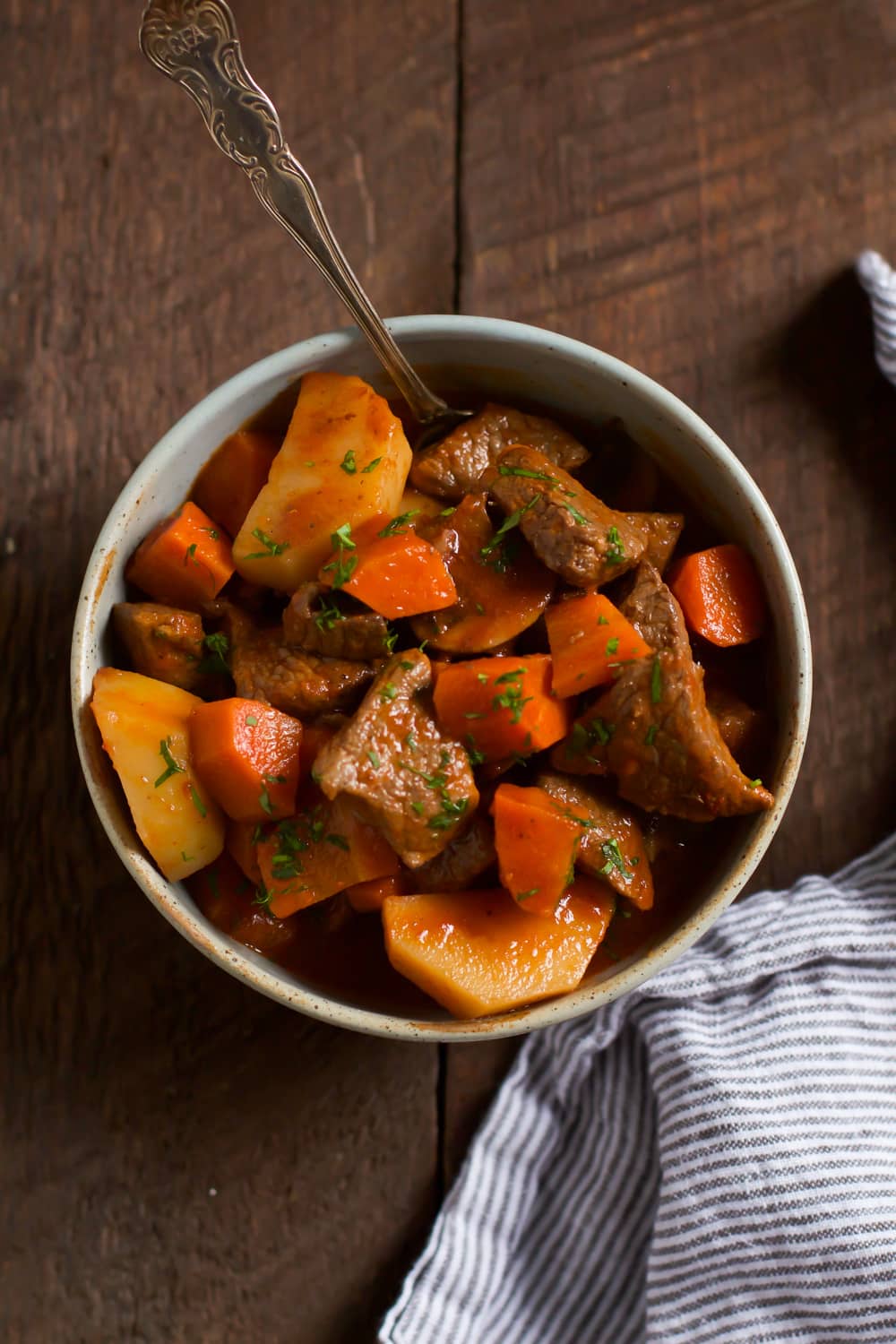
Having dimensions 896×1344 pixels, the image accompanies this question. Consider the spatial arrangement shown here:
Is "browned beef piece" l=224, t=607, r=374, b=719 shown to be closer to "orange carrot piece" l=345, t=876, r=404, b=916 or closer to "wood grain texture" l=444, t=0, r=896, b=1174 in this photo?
"orange carrot piece" l=345, t=876, r=404, b=916

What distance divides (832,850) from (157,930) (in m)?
1.44

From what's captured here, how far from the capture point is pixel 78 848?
2.49 meters

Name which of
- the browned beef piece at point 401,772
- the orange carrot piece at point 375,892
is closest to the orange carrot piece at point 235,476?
the browned beef piece at point 401,772

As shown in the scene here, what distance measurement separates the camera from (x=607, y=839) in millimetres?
1912

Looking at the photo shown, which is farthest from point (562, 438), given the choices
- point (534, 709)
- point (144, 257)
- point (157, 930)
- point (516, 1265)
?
point (516, 1265)

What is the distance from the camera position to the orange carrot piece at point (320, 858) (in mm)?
1901

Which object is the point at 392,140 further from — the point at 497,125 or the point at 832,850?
the point at 832,850

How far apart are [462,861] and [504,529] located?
0.55 meters

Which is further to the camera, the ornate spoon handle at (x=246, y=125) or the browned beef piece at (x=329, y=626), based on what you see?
the browned beef piece at (x=329, y=626)

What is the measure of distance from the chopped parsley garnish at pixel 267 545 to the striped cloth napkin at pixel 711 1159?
1.18 metres

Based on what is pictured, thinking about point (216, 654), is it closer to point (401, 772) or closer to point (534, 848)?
point (401, 772)

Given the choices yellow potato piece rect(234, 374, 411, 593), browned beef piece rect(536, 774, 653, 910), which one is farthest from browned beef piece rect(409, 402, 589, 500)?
browned beef piece rect(536, 774, 653, 910)

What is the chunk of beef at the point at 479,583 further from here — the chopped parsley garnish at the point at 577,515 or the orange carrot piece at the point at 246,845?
the orange carrot piece at the point at 246,845

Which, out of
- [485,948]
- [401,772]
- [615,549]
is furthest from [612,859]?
[615,549]
